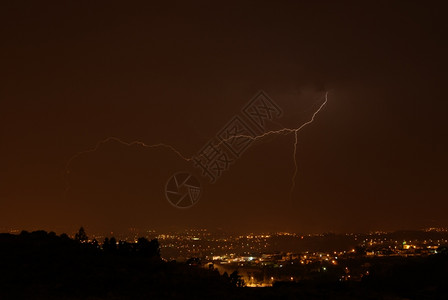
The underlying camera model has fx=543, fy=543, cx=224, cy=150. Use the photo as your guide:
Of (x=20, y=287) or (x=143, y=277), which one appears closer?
(x=20, y=287)

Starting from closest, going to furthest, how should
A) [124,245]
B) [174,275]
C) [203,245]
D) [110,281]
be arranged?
[110,281] < [174,275] < [124,245] < [203,245]

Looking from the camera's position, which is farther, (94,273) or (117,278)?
(94,273)

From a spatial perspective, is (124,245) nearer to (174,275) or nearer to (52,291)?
(174,275)

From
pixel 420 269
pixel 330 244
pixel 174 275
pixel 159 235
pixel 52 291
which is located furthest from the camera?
pixel 330 244

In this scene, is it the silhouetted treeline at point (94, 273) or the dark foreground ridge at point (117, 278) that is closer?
the silhouetted treeline at point (94, 273)

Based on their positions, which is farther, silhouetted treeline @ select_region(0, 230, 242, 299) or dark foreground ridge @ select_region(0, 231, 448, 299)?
dark foreground ridge @ select_region(0, 231, 448, 299)

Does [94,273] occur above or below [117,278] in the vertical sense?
above

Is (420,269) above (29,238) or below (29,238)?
below

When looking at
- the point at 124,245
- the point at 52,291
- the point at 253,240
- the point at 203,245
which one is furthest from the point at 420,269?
the point at 253,240
